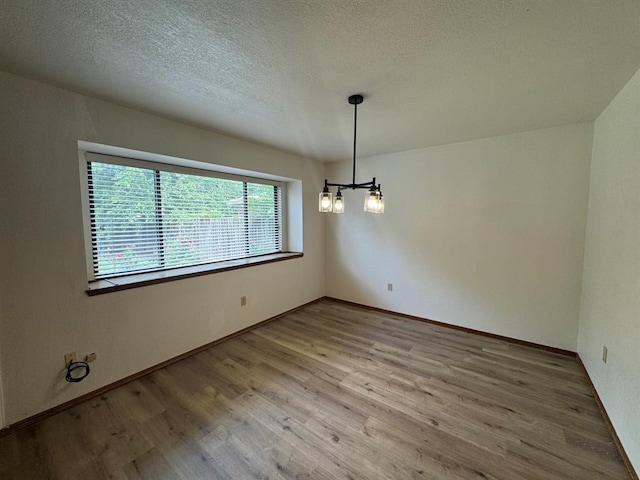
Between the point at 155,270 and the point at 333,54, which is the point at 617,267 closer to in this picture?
the point at 333,54

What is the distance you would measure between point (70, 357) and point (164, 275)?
893 millimetres

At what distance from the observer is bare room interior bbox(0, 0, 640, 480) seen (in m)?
1.39

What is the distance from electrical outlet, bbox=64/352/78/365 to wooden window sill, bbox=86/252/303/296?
47 centimetres

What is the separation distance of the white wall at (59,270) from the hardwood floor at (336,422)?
0.89 ft

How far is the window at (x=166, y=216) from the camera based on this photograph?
92.1 inches

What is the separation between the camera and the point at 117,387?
7.17ft

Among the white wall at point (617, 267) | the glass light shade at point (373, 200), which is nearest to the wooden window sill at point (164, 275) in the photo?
the glass light shade at point (373, 200)

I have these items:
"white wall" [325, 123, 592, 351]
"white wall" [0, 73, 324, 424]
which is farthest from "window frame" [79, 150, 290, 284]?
"white wall" [325, 123, 592, 351]

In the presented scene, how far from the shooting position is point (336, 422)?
5.95 ft

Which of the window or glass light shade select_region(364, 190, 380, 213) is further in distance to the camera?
the window

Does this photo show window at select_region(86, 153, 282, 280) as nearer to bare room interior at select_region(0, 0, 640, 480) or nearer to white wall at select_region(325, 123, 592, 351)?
bare room interior at select_region(0, 0, 640, 480)

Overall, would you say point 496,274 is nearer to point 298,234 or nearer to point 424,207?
point 424,207

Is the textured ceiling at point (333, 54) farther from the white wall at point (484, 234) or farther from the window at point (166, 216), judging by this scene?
the window at point (166, 216)

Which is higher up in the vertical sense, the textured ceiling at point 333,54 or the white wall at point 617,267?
the textured ceiling at point 333,54
